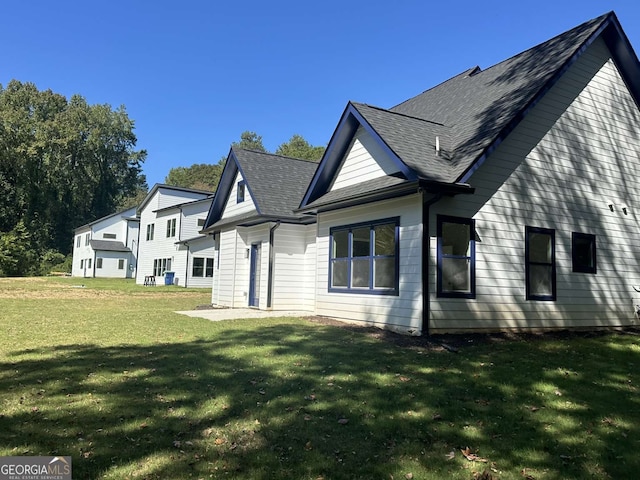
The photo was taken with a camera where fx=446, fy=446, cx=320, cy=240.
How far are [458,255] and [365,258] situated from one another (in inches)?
95.2

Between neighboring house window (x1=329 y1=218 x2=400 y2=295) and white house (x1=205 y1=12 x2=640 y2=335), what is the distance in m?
0.04

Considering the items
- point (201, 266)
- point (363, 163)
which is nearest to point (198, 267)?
point (201, 266)

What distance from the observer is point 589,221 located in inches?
466

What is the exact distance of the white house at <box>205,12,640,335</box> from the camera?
9.92 m

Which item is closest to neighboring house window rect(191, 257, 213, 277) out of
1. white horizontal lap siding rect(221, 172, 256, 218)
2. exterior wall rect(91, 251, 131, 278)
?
white horizontal lap siding rect(221, 172, 256, 218)

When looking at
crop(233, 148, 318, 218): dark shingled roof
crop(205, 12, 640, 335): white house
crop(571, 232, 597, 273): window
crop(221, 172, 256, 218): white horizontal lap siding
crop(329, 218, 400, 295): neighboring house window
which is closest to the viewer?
crop(205, 12, 640, 335): white house

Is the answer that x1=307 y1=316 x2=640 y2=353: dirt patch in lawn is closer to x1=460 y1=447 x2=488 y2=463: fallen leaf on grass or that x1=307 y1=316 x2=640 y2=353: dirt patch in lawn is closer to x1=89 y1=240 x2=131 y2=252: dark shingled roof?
x1=460 y1=447 x2=488 y2=463: fallen leaf on grass

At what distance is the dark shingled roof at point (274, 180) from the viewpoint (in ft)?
50.5

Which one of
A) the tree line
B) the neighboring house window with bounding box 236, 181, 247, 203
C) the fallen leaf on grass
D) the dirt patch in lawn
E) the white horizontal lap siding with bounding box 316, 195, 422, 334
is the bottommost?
the fallen leaf on grass

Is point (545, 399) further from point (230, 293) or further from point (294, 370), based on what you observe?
point (230, 293)

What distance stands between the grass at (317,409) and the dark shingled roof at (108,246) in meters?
40.2

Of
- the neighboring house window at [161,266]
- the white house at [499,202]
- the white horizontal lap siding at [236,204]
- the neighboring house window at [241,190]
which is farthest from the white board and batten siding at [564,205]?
Result: the neighboring house window at [161,266]

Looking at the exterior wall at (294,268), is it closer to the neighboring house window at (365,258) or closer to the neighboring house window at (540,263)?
the neighboring house window at (365,258)

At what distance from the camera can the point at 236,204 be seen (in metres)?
17.8
